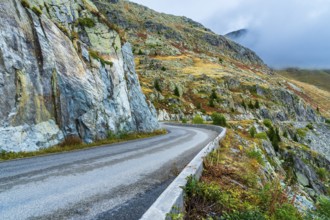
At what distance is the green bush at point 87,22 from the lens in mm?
26625

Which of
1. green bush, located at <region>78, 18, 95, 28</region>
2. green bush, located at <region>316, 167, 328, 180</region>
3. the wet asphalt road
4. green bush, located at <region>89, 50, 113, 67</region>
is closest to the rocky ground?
green bush, located at <region>316, 167, 328, 180</region>

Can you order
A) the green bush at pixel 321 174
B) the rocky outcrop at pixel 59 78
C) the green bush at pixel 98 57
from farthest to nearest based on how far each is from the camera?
the green bush at pixel 321 174
the green bush at pixel 98 57
the rocky outcrop at pixel 59 78

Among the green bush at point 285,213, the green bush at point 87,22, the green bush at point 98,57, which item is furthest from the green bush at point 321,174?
the green bush at point 285,213

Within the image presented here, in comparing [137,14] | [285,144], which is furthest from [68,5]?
[137,14]

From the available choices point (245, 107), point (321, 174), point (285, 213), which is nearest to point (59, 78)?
point (285, 213)

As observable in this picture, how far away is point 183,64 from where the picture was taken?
114 meters

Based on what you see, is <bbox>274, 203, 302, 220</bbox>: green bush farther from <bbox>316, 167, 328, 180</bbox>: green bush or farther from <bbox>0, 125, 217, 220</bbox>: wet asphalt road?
<bbox>316, 167, 328, 180</bbox>: green bush

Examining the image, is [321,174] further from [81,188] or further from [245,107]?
[245,107]

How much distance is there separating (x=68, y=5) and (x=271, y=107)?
75.7m

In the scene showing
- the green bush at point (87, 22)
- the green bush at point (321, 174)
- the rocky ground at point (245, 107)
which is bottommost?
the green bush at point (321, 174)

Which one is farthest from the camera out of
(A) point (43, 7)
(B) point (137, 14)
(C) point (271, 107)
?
(B) point (137, 14)

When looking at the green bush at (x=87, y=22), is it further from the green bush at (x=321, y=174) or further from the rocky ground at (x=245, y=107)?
the green bush at (x=321, y=174)

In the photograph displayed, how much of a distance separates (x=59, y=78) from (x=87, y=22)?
10556 mm

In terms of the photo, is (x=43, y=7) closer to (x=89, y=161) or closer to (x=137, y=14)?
(x=89, y=161)
